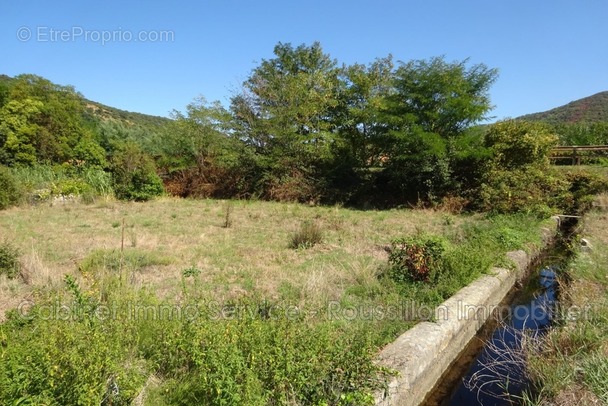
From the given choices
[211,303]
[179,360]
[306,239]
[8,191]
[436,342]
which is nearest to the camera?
[179,360]

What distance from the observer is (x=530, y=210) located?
1059 cm

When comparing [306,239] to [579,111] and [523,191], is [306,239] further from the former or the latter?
[579,111]

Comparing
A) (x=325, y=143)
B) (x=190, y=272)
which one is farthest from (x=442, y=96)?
(x=190, y=272)

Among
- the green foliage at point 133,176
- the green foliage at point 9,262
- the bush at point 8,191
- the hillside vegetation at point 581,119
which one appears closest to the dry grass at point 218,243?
the green foliage at point 9,262

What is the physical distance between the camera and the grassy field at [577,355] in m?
2.81

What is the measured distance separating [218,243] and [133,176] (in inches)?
329

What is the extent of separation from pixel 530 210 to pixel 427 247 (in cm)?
659

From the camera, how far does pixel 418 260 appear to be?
18.7ft

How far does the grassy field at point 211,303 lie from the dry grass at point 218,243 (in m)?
0.04

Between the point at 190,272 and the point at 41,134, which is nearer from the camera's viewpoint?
the point at 190,272

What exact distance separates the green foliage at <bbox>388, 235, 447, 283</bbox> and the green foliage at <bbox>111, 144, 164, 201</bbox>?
11.5 metres

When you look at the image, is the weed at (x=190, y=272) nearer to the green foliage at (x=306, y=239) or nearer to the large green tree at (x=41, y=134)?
the green foliage at (x=306, y=239)

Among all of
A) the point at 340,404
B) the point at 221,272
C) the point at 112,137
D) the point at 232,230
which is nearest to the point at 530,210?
the point at 232,230

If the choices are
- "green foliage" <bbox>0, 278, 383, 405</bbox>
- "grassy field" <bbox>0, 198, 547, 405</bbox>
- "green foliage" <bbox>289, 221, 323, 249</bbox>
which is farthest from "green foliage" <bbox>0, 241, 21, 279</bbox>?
"green foliage" <bbox>289, 221, 323, 249</bbox>
